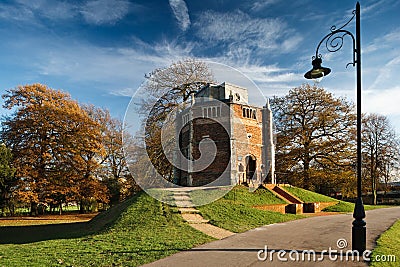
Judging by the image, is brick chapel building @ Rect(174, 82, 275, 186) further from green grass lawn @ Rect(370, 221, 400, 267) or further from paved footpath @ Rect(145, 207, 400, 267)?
green grass lawn @ Rect(370, 221, 400, 267)

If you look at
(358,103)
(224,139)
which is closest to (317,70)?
(358,103)

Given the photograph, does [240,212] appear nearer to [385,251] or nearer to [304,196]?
[385,251]

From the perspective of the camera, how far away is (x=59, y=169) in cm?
2788

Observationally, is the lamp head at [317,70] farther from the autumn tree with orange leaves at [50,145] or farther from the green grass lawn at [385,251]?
the autumn tree with orange leaves at [50,145]

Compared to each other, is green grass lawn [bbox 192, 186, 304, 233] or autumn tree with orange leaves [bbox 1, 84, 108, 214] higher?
autumn tree with orange leaves [bbox 1, 84, 108, 214]

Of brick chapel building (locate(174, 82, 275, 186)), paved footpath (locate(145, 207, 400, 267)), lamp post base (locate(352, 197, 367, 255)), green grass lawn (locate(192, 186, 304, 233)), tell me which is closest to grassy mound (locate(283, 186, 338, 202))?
brick chapel building (locate(174, 82, 275, 186))

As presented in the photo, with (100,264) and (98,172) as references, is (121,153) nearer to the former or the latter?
(98,172)

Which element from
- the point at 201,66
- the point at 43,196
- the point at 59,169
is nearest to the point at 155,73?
the point at 201,66

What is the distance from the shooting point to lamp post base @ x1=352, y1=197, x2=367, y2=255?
711cm

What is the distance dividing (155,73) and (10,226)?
54.5 feet

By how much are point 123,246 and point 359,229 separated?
6102 mm

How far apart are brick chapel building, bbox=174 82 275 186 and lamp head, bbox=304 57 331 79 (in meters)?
14.3

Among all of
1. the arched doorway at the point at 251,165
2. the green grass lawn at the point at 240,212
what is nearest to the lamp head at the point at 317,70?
the green grass lawn at the point at 240,212

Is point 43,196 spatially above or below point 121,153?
below
